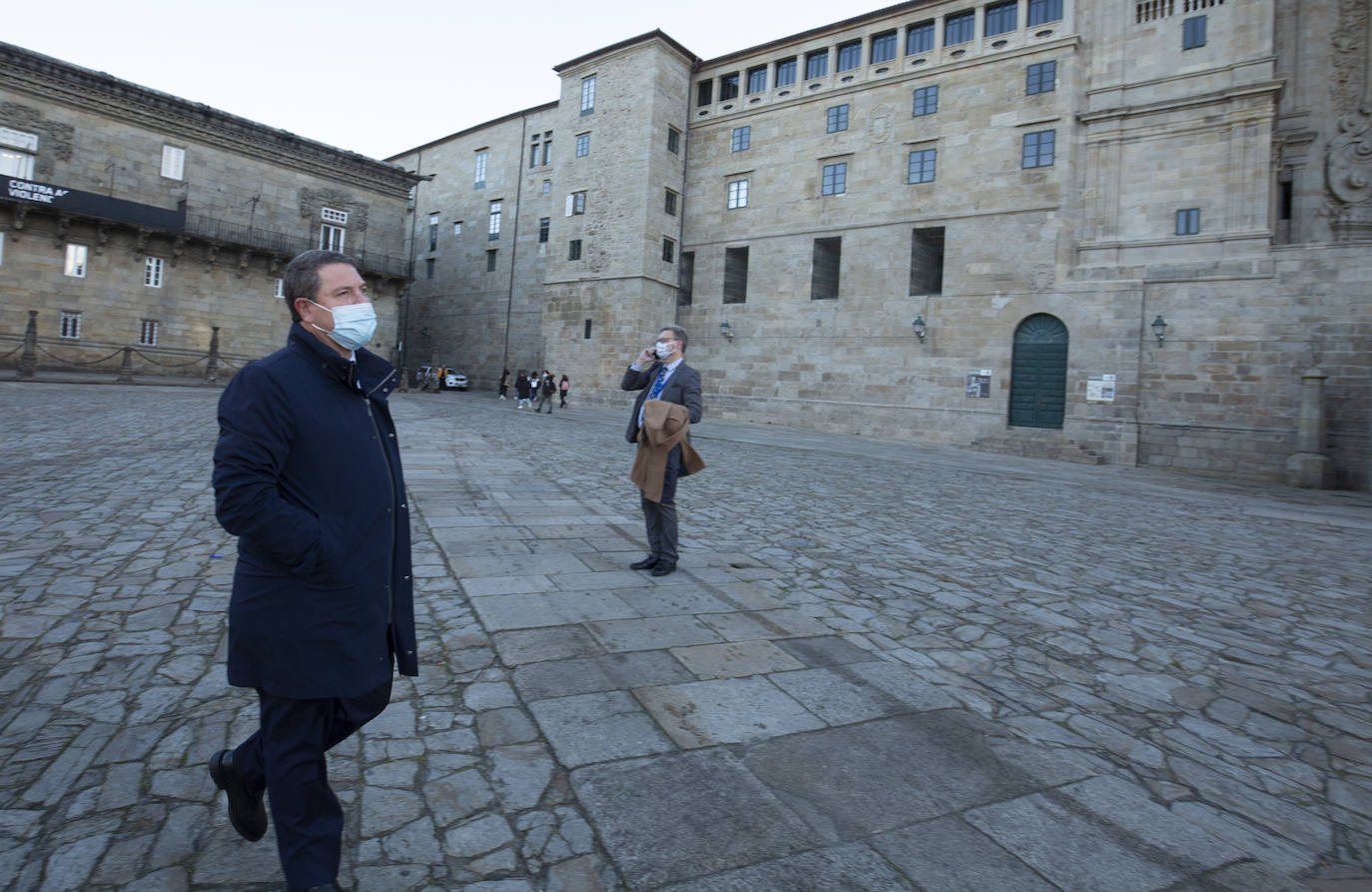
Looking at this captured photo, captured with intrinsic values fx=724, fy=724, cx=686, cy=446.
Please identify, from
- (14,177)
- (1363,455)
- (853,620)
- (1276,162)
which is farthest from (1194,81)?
(14,177)

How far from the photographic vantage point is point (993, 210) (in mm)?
22609

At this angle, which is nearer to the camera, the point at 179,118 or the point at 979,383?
the point at 979,383

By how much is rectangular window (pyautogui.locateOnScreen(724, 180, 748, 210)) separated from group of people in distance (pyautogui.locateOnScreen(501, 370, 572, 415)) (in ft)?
32.4

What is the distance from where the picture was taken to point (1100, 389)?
20.3 metres

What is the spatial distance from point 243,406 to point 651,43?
31217 millimetres

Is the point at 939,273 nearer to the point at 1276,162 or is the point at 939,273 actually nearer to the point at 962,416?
the point at 962,416

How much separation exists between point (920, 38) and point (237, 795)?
28.7 meters

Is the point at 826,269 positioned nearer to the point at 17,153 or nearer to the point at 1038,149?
the point at 1038,149

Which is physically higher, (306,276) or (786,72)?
(786,72)

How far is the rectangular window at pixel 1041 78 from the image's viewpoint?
2180 centimetres

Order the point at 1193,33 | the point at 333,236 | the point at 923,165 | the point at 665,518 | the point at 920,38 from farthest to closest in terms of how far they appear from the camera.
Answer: the point at 333,236 → the point at 920,38 → the point at 923,165 → the point at 1193,33 → the point at 665,518

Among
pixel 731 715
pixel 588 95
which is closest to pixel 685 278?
pixel 588 95

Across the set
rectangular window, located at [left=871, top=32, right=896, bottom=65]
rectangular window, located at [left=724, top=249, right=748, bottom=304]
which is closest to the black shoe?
rectangular window, located at [left=724, top=249, right=748, bottom=304]

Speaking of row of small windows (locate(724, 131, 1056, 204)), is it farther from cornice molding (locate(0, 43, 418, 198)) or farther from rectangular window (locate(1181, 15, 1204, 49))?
cornice molding (locate(0, 43, 418, 198))
